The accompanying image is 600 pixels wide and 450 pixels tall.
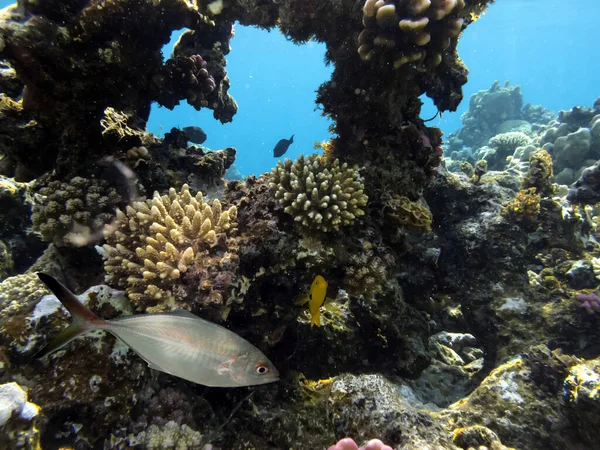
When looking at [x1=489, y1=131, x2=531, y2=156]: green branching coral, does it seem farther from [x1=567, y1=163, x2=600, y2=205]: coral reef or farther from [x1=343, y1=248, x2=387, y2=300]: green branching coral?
[x1=343, y1=248, x2=387, y2=300]: green branching coral

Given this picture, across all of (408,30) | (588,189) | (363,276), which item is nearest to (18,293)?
(363,276)

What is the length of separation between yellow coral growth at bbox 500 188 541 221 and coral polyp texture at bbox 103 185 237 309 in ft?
17.9

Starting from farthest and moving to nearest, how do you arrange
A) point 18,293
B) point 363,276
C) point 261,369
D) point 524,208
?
point 524,208 < point 363,276 < point 18,293 < point 261,369

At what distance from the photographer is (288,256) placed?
3.90 meters

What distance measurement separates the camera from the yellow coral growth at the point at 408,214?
441 centimetres

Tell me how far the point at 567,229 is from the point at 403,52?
542cm

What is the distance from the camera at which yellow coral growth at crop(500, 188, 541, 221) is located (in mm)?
6176

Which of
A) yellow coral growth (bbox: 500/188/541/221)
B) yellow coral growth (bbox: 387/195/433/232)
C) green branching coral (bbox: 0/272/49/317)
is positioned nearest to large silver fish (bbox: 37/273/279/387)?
green branching coral (bbox: 0/272/49/317)

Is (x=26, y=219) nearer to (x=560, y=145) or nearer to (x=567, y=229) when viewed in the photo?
(x=567, y=229)

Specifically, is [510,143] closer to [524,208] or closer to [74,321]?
[524,208]

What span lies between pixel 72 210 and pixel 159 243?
146cm

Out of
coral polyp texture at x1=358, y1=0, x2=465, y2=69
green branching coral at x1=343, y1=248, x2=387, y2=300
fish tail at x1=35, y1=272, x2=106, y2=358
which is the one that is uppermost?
coral polyp texture at x1=358, y1=0, x2=465, y2=69

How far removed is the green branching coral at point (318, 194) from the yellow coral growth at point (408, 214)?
0.45m

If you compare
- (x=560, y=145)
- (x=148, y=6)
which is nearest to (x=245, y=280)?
(x=148, y=6)
